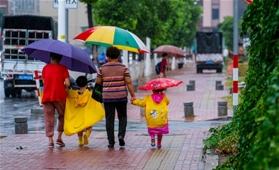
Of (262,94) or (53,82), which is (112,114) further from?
(262,94)

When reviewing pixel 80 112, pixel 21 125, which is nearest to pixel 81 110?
pixel 80 112

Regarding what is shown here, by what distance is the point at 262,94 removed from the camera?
5066 mm

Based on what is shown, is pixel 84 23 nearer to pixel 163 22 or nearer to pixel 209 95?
pixel 163 22

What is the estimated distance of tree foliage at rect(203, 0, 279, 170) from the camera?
3667 mm

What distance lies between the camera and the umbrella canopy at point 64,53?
10902 millimetres

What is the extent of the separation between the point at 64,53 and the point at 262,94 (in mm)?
6162

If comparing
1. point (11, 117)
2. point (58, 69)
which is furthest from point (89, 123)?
point (11, 117)

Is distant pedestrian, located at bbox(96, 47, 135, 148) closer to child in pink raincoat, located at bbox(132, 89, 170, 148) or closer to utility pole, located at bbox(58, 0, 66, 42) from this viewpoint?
child in pink raincoat, located at bbox(132, 89, 170, 148)

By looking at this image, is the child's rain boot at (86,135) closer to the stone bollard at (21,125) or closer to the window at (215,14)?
the stone bollard at (21,125)

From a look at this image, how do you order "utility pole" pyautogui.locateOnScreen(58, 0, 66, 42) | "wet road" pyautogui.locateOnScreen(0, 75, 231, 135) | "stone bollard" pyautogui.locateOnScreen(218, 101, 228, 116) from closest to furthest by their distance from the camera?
"wet road" pyautogui.locateOnScreen(0, 75, 231, 135) < "stone bollard" pyautogui.locateOnScreen(218, 101, 228, 116) < "utility pole" pyautogui.locateOnScreen(58, 0, 66, 42)

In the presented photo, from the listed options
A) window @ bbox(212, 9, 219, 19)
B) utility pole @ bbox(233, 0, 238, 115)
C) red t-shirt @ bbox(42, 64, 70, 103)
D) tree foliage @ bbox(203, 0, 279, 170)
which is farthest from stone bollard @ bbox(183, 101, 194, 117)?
window @ bbox(212, 9, 219, 19)

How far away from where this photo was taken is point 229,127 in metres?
9.84

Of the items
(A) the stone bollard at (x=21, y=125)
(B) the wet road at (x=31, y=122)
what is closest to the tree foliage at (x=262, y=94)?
(A) the stone bollard at (x=21, y=125)

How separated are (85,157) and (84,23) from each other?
63985 mm
